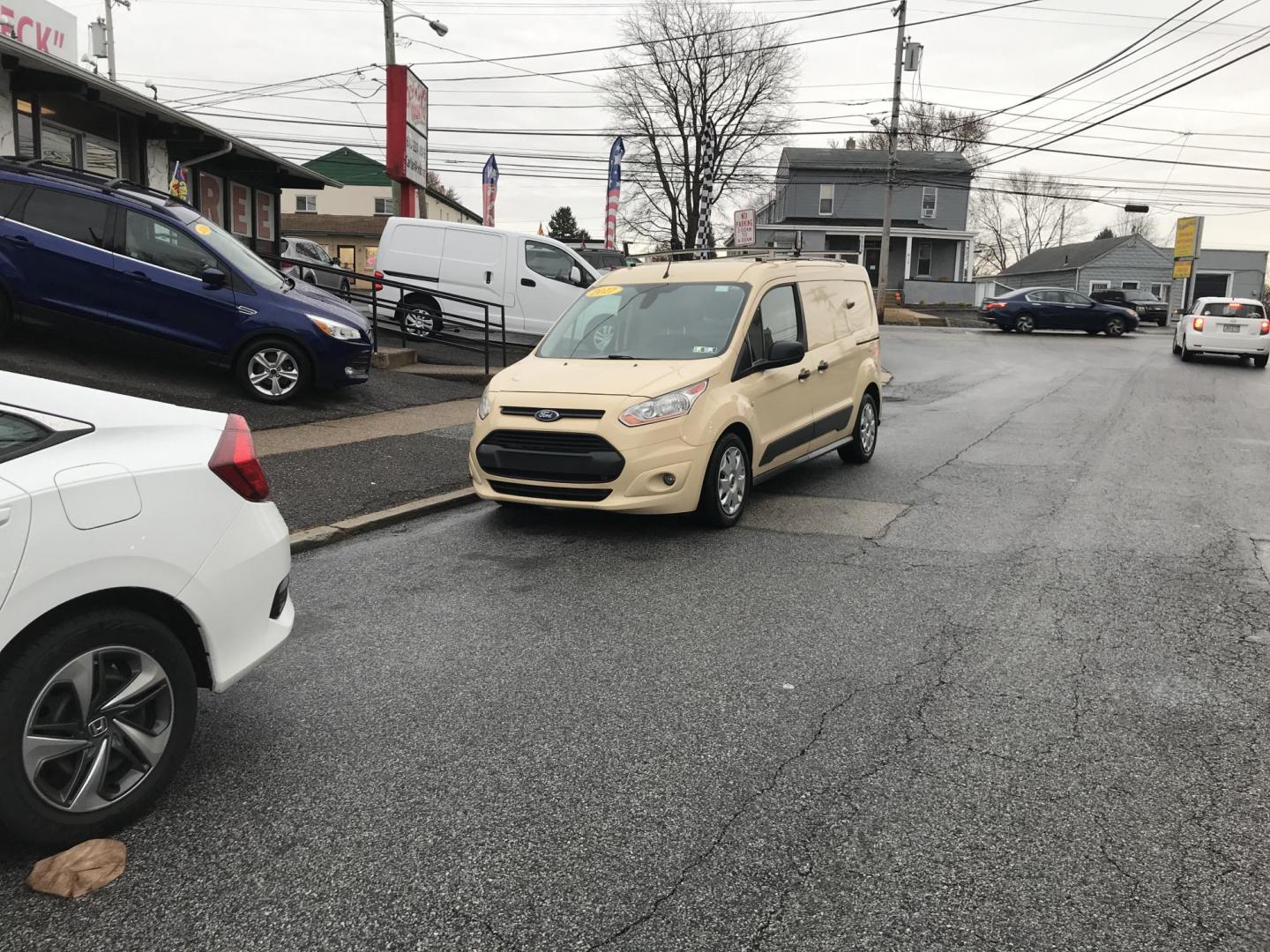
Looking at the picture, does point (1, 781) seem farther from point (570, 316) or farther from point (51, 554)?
point (570, 316)

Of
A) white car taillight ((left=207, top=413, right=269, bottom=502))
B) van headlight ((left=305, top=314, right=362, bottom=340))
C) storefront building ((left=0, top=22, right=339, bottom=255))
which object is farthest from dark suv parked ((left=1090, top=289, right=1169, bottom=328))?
white car taillight ((left=207, top=413, right=269, bottom=502))

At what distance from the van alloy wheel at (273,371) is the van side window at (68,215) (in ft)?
5.93

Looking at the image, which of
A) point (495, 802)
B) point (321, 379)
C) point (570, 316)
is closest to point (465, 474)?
point (570, 316)

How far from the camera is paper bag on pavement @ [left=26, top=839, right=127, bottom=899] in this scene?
274cm

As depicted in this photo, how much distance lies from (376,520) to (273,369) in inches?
168

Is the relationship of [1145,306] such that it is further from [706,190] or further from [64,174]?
[64,174]

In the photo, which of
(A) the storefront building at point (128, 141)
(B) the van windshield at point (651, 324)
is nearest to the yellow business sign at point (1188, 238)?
(A) the storefront building at point (128, 141)

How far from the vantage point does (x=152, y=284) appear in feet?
33.1

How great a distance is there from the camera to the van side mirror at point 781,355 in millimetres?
7520

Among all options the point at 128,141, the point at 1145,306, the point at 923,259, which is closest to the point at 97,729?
the point at 128,141

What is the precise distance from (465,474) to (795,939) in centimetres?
659

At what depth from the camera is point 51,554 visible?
8.98 feet

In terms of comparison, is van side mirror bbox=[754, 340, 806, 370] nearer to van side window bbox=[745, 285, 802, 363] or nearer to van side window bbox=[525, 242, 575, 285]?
van side window bbox=[745, 285, 802, 363]

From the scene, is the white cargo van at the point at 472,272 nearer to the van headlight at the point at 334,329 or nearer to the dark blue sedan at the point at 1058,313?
the van headlight at the point at 334,329
